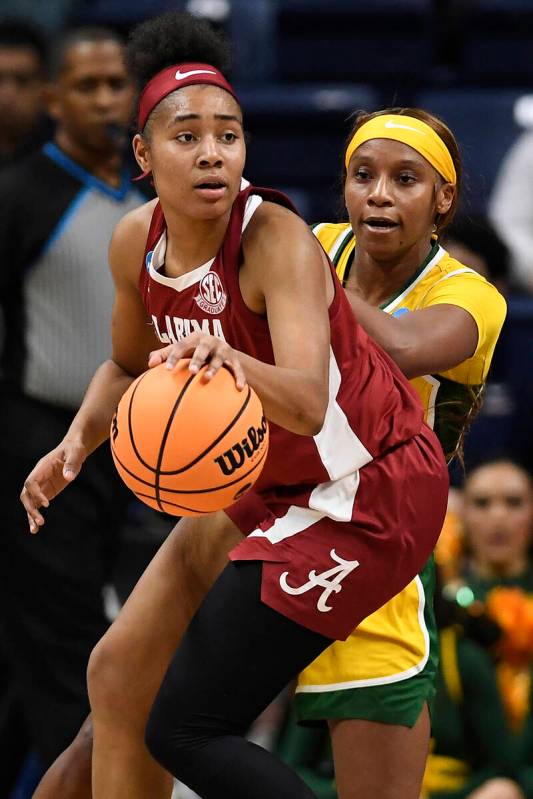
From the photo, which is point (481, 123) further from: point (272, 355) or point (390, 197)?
point (272, 355)

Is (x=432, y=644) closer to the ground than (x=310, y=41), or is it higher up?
closer to the ground

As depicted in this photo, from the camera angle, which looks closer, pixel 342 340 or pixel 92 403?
pixel 342 340

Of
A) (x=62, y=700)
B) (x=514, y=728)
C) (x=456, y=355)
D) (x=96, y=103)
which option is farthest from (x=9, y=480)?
(x=456, y=355)

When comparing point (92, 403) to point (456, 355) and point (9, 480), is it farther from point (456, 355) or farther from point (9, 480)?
point (9, 480)

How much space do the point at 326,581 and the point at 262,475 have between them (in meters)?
0.28

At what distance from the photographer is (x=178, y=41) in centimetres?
323

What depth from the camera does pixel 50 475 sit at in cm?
330

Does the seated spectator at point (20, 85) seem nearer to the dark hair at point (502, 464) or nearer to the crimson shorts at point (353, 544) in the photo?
the dark hair at point (502, 464)

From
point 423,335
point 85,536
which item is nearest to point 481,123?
point 85,536

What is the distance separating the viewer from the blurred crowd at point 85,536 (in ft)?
17.4

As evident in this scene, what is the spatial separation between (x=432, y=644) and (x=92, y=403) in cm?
97

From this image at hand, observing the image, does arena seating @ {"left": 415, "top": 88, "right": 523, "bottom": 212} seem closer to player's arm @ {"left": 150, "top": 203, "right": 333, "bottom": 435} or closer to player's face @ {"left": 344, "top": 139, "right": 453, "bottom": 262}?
player's face @ {"left": 344, "top": 139, "right": 453, "bottom": 262}

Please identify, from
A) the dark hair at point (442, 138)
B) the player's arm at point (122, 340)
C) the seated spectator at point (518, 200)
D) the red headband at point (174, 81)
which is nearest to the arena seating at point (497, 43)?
the seated spectator at point (518, 200)

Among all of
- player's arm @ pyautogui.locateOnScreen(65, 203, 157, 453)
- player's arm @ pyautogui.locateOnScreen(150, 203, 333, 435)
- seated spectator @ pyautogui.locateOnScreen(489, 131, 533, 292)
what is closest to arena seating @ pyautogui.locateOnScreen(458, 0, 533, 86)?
seated spectator @ pyautogui.locateOnScreen(489, 131, 533, 292)
